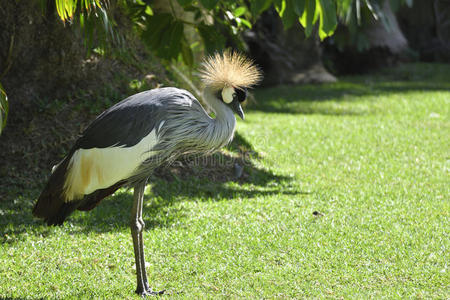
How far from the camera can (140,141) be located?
143 inches

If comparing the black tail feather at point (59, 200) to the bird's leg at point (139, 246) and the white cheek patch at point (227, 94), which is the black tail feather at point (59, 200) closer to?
the bird's leg at point (139, 246)

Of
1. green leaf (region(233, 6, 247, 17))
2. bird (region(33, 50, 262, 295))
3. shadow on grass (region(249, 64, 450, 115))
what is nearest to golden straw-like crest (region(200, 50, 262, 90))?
bird (region(33, 50, 262, 295))

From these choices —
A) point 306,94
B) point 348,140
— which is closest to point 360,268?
point 348,140

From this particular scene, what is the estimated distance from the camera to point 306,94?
10789mm

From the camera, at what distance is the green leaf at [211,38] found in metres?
5.91

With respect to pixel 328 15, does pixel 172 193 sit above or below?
below

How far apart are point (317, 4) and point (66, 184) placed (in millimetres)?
2448

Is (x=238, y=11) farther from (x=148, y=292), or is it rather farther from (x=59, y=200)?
(x=148, y=292)

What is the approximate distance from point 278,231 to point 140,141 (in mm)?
1674

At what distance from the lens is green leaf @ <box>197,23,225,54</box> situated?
5910 mm

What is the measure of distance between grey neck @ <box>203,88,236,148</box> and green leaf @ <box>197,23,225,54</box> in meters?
2.06

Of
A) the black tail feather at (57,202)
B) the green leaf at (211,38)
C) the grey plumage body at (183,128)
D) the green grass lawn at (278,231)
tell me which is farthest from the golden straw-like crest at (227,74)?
the green leaf at (211,38)

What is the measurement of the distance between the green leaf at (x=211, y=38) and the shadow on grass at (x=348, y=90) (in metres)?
3.29

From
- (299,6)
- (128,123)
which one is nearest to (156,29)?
(299,6)
